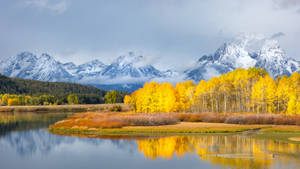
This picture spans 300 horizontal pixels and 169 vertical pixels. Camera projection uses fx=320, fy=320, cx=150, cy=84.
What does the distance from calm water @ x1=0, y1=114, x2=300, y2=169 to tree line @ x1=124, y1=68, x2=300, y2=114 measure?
184ft

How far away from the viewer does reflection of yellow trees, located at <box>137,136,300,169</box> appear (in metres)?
37.3

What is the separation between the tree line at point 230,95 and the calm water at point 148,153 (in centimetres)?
5609

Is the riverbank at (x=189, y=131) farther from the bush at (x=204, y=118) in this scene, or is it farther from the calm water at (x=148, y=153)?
the bush at (x=204, y=118)

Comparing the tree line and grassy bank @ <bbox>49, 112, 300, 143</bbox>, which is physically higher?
the tree line

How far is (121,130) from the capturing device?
68375 mm

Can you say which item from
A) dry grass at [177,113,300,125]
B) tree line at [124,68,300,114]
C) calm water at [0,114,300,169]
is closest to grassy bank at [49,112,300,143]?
dry grass at [177,113,300,125]

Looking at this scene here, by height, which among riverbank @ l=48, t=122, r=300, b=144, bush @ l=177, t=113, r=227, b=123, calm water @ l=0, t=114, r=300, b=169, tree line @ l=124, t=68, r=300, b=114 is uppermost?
tree line @ l=124, t=68, r=300, b=114

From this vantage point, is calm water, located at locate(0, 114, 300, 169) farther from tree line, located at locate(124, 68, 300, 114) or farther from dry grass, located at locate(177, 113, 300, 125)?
tree line, located at locate(124, 68, 300, 114)

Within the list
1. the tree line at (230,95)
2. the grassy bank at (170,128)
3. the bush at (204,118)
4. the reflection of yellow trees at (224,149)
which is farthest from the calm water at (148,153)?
→ the tree line at (230,95)

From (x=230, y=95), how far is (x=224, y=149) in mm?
88851

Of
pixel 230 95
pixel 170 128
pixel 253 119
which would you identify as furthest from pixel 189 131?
pixel 230 95

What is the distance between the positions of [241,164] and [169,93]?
84.1 meters

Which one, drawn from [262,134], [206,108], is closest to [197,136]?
[262,134]

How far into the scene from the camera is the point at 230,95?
131125 mm
